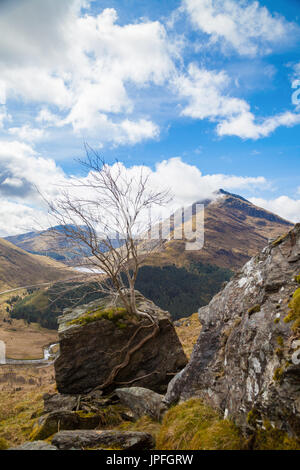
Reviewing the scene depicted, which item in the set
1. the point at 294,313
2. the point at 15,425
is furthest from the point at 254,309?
the point at 15,425

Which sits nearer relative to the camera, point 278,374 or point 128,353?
point 278,374

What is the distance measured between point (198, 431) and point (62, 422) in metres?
5.38

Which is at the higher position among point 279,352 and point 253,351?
point 279,352

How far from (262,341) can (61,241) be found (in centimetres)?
1046

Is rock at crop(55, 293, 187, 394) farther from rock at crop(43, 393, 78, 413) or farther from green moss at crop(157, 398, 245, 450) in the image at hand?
green moss at crop(157, 398, 245, 450)

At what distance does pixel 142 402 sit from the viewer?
357 inches

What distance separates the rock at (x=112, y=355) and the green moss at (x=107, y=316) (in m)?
0.05

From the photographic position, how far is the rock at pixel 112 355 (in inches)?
492

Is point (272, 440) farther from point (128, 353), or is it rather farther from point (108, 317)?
point (108, 317)

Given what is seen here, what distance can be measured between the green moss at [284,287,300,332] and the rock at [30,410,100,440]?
7833mm

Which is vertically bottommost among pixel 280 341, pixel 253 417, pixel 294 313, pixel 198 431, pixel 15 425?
pixel 15 425

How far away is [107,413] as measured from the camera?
9633 millimetres

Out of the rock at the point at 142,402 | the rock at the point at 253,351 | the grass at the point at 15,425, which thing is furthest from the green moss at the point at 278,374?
the grass at the point at 15,425

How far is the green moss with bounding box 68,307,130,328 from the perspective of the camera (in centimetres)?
1320
